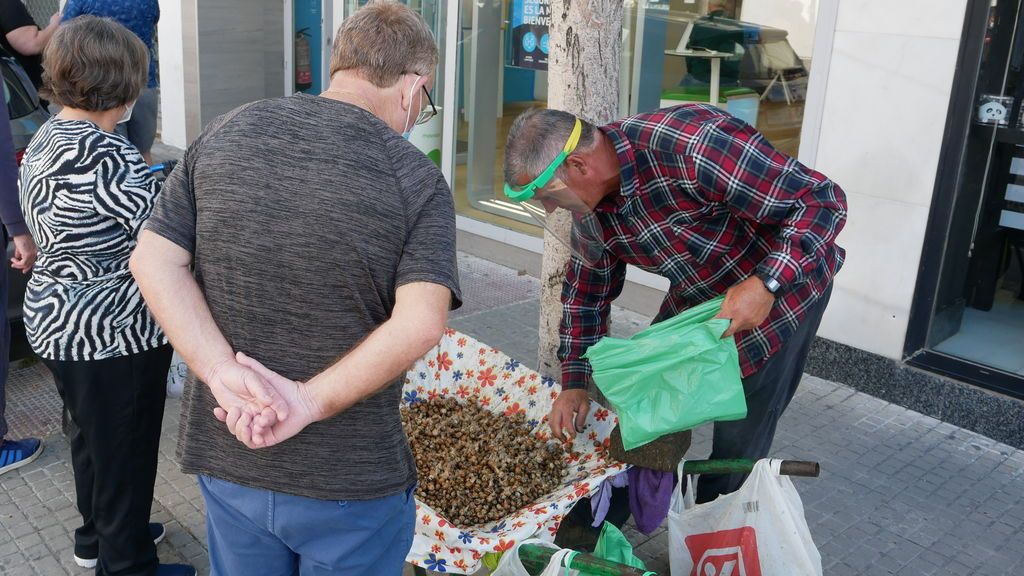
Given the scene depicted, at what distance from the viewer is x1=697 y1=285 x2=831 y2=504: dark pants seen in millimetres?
Answer: 2822

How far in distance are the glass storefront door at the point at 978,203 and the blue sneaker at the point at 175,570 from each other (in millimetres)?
3368

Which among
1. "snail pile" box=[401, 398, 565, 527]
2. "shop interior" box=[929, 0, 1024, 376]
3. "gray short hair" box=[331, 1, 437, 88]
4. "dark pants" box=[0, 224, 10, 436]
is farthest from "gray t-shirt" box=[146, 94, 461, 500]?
"shop interior" box=[929, 0, 1024, 376]

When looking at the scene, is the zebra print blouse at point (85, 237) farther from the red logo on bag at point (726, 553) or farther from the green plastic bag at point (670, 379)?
the red logo on bag at point (726, 553)

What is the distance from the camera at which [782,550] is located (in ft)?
8.02

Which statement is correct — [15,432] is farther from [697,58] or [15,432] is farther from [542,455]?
[697,58]

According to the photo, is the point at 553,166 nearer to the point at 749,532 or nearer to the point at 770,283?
the point at 770,283

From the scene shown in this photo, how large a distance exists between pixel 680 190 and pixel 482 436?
1.00 metres

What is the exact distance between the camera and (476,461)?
2.84 m

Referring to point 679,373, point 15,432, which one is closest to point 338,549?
point 679,373

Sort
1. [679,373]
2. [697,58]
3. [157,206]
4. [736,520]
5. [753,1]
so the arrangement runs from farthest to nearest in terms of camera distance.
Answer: [697,58] → [753,1] → [736,520] → [679,373] → [157,206]

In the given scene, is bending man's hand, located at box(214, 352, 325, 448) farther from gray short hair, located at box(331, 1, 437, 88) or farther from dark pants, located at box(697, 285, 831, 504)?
dark pants, located at box(697, 285, 831, 504)

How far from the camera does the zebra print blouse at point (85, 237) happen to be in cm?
260

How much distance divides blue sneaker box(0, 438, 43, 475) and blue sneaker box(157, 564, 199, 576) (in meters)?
1.17

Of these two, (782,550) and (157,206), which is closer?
(157,206)
